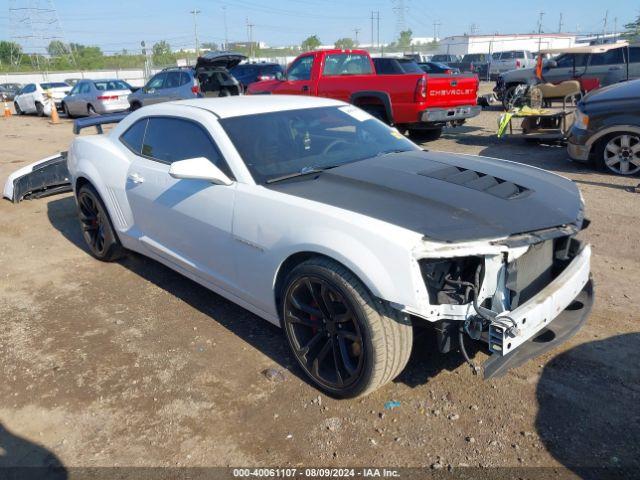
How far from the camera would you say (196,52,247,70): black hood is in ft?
45.3

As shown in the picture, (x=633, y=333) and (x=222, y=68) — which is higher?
(x=222, y=68)

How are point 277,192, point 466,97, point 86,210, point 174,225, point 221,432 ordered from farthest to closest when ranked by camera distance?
point 466,97 < point 86,210 < point 174,225 < point 277,192 < point 221,432

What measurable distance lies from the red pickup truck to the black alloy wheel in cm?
753

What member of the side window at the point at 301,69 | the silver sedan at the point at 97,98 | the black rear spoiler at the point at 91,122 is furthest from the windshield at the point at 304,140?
the silver sedan at the point at 97,98

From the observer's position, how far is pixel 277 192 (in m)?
3.11

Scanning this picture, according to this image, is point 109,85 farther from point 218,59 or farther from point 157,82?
point 218,59

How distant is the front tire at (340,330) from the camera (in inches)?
103

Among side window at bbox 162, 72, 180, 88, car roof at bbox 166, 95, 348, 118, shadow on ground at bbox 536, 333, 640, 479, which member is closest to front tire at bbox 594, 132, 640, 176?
shadow on ground at bbox 536, 333, 640, 479

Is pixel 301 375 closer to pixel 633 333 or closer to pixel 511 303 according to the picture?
pixel 511 303

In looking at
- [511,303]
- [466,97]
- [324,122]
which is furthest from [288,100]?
[466,97]

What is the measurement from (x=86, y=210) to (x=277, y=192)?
294cm

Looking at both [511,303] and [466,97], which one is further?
[466,97]

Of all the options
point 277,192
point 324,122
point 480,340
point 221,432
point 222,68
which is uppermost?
point 222,68

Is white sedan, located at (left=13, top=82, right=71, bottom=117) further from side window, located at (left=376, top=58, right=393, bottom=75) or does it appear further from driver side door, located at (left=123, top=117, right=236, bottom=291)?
driver side door, located at (left=123, top=117, right=236, bottom=291)
